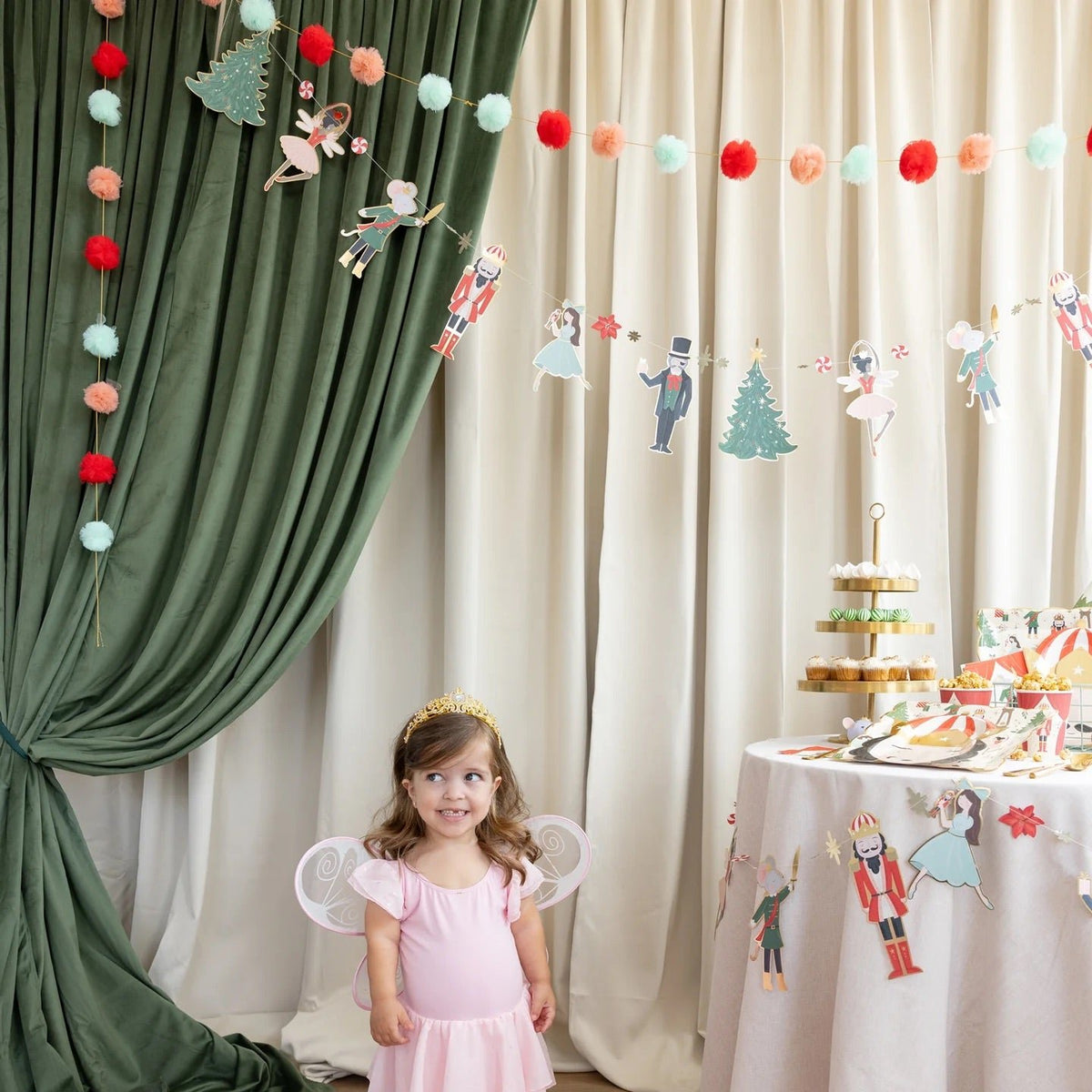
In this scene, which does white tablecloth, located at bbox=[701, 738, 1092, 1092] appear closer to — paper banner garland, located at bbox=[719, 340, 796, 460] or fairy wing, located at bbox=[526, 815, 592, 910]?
fairy wing, located at bbox=[526, 815, 592, 910]

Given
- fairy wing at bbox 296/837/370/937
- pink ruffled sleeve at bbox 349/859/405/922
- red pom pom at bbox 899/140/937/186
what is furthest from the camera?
red pom pom at bbox 899/140/937/186

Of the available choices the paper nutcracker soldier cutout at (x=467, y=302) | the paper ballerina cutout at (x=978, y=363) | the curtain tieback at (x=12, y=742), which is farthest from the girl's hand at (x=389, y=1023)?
the paper ballerina cutout at (x=978, y=363)

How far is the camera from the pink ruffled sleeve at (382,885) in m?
1.83

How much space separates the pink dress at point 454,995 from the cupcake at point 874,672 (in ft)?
2.94

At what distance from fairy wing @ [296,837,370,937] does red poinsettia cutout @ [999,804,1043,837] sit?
112 cm

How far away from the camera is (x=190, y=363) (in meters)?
2.59

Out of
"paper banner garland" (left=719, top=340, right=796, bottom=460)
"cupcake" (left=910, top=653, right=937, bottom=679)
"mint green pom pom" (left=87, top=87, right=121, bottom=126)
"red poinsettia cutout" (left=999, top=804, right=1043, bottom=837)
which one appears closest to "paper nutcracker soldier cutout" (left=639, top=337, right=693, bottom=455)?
"paper banner garland" (left=719, top=340, right=796, bottom=460)

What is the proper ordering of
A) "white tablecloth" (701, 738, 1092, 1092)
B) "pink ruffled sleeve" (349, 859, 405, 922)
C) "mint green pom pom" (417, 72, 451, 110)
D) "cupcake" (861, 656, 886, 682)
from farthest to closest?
"mint green pom pom" (417, 72, 451, 110) → "cupcake" (861, 656, 886, 682) → "pink ruffled sleeve" (349, 859, 405, 922) → "white tablecloth" (701, 738, 1092, 1092)

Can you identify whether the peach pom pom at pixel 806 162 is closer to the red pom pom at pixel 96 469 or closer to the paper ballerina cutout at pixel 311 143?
the paper ballerina cutout at pixel 311 143

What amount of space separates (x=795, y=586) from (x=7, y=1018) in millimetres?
2013

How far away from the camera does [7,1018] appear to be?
2.23 m

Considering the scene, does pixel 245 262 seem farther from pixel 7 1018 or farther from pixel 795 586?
pixel 7 1018

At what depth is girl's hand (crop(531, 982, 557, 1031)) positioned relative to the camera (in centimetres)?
190

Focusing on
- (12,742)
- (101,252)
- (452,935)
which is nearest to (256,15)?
(101,252)
